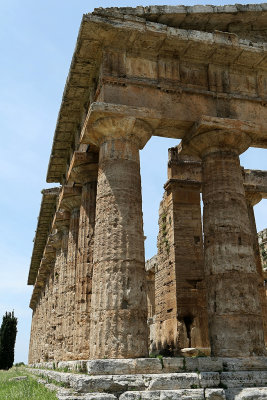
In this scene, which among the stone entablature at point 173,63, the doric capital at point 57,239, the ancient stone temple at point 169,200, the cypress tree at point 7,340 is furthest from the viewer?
the cypress tree at point 7,340

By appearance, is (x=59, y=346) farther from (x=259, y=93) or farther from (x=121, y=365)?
(x=259, y=93)

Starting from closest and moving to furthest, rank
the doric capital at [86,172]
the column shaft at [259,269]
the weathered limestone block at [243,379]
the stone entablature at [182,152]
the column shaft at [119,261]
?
the weathered limestone block at [243,379], the column shaft at [119,261], the stone entablature at [182,152], the doric capital at [86,172], the column shaft at [259,269]

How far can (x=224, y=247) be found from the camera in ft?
35.7

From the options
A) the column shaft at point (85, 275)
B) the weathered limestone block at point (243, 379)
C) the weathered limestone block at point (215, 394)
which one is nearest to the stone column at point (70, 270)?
the column shaft at point (85, 275)

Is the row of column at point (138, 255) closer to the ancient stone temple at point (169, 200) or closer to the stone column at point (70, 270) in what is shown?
the ancient stone temple at point (169, 200)

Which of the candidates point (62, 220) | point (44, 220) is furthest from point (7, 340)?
point (62, 220)

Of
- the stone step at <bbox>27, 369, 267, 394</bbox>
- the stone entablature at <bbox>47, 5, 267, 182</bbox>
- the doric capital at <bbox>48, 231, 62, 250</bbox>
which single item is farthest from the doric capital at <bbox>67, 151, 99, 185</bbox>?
the stone step at <bbox>27, 369, 267, 394</bbox>

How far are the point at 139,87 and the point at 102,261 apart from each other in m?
4.97

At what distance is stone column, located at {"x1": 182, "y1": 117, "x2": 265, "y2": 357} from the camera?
10086 millimetres

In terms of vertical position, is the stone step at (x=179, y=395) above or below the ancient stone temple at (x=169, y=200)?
below

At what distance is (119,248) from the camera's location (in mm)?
10039

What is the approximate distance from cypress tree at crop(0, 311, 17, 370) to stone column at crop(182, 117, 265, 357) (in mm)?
41239

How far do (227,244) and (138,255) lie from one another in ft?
7.99

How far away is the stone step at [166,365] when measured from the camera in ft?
28.2
